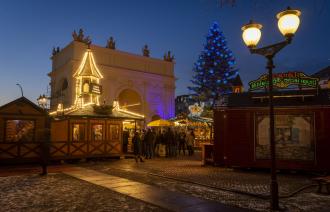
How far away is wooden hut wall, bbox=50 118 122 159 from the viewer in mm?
17562

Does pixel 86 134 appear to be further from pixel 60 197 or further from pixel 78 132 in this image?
pixel 60 197

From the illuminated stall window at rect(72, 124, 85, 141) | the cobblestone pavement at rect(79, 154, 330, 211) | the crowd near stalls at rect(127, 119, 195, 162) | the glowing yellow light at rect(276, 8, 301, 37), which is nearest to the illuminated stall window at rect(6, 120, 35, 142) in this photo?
the illuminated stall window at rect(72, 124, 85, 141)

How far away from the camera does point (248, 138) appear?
14.0m

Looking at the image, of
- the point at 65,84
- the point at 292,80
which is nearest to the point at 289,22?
the point at 292,80

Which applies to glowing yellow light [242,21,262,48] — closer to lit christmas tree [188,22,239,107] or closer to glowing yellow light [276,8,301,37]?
glowing yellow light [276,8,301,37]

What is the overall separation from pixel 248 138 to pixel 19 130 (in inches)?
471

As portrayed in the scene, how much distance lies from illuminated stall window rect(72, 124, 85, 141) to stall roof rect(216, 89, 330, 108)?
27.8ft

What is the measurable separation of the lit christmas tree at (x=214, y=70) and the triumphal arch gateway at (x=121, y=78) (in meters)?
3.92

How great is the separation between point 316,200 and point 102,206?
5754 millimetres

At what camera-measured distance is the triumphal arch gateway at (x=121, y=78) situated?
34594mm

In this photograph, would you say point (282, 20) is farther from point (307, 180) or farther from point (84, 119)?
point (84, 119)

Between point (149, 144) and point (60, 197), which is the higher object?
point (149, 144)

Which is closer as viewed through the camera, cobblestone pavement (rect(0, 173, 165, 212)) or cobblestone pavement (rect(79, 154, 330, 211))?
cobblestone pavement (rect(0, 173, 165, 212))

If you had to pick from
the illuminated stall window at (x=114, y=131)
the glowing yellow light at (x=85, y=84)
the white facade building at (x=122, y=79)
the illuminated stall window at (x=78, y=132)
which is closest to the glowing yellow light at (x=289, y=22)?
the illuminated stall window at (x=78, y=132)
